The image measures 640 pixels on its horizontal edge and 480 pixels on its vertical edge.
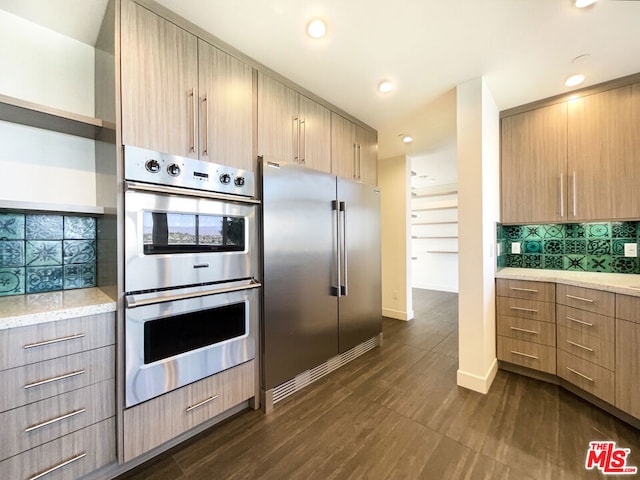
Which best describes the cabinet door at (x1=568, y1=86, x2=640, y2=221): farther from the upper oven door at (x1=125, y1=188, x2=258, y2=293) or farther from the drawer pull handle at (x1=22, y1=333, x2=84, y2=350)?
the drawer pull handle at (x1=22, y1=333, x2=84, y2=350)

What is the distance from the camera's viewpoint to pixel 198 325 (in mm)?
1588

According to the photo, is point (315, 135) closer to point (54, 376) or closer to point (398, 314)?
point (54, 376)

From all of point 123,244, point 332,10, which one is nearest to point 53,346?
point 123,244

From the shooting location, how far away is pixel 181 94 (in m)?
1.54

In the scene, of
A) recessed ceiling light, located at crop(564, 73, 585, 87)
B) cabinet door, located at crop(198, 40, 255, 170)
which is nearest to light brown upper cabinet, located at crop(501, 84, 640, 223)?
recessed ceiling light, located at crop(564, 73, 585, 87)

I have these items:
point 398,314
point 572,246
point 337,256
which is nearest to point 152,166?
point 337,256

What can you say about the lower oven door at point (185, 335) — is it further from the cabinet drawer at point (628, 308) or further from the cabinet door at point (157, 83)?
the cabinet drawer at point (628, 308)

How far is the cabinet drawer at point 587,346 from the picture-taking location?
181cm

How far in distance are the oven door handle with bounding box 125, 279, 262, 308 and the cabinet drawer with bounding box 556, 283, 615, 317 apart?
8.14 feet

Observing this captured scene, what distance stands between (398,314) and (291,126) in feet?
10.8

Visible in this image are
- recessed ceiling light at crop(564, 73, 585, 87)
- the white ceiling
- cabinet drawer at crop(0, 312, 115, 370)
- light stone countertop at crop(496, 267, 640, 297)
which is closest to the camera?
cabinet drawer at crop(0, 312, 115, 370)

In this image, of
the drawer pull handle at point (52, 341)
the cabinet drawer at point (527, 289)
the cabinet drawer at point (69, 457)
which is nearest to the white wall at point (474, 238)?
the cabinet drawer at point (527, 289)

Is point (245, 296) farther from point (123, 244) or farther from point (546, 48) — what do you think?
point (546, 48)

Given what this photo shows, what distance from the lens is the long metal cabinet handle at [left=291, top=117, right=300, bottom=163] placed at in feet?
7.10
